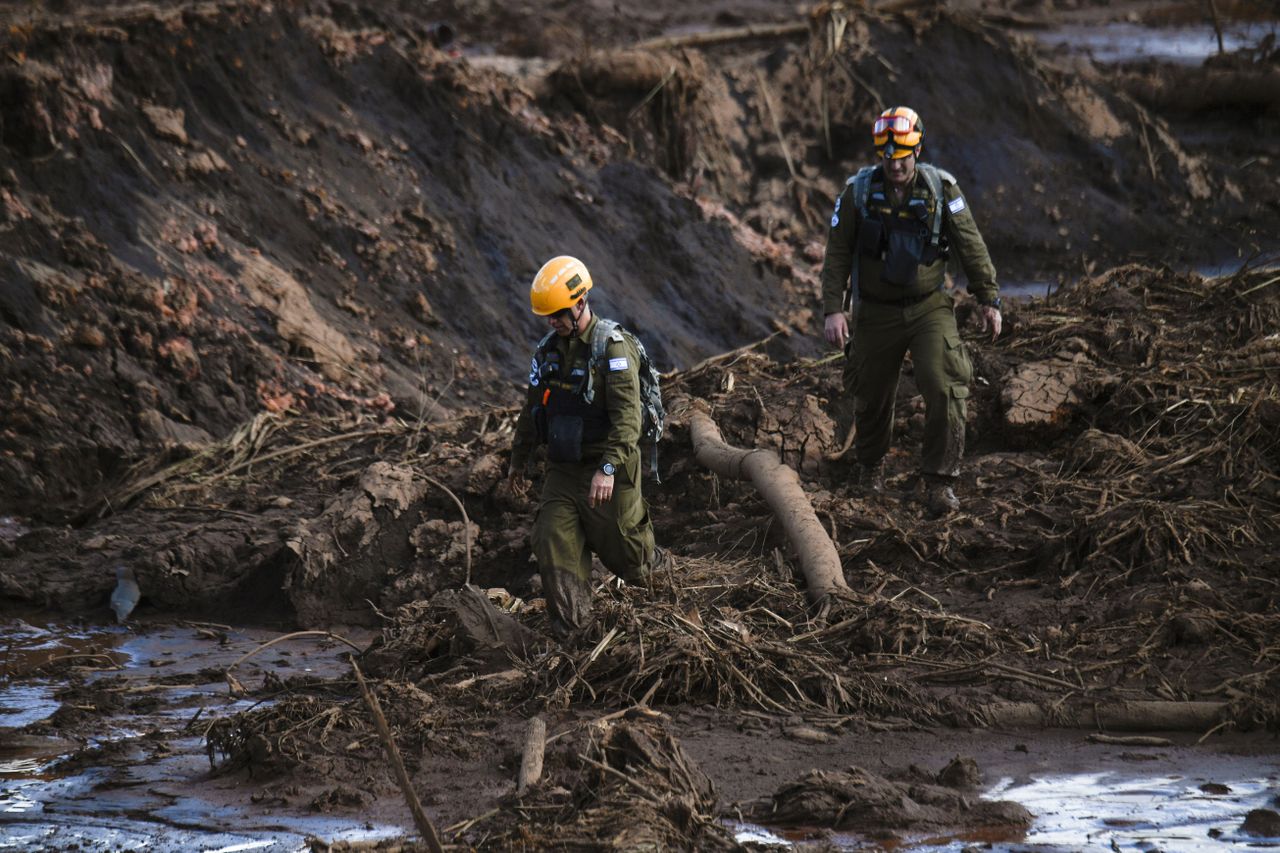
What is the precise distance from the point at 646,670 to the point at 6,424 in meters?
6.40

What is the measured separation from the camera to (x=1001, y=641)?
21.4ft

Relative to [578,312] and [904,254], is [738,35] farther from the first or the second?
[578,312]

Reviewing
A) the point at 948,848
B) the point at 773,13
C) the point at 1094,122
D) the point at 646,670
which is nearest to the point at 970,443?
the point at 646,670

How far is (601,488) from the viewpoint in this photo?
6.23 meters

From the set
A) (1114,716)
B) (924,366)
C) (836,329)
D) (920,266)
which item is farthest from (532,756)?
(920,266)

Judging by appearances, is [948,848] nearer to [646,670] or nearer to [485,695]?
[646,670]

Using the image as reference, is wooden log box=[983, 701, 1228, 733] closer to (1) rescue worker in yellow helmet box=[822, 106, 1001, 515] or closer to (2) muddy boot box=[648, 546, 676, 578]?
(2) muddy boot box=[648, 546, 676, 578]

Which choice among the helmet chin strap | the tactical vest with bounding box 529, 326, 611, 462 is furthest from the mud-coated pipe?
the helmet chin strap

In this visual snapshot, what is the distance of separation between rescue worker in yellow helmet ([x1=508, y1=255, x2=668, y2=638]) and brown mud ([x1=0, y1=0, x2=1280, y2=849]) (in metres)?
0.30

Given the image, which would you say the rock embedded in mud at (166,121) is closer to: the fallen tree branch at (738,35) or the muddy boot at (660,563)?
the fallen tree branch at (738,35)

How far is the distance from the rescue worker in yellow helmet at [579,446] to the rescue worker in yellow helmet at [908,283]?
1.65 metres

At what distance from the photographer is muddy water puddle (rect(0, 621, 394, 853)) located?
5215mm

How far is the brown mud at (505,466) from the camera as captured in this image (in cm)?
561

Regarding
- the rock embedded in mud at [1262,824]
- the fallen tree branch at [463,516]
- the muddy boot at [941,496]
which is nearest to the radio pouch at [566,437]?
the fallen tree branch at [463,516]
